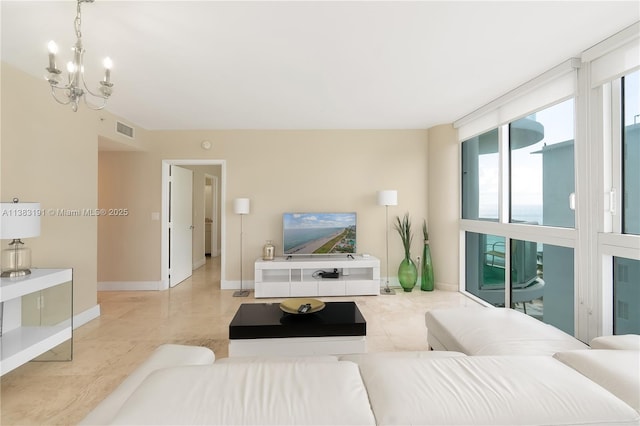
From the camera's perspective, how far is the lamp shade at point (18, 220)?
6.76ft

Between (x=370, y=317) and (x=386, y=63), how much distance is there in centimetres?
267

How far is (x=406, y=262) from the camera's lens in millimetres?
4559

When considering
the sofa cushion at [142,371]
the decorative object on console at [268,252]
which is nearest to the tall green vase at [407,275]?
the decorative object on console at [268,252]

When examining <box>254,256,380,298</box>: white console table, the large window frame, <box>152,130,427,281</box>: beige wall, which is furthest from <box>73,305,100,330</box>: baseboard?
the large window frame

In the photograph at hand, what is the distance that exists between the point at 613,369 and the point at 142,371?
2065mm

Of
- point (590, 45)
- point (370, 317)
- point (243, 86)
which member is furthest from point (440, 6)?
point (370, 317)

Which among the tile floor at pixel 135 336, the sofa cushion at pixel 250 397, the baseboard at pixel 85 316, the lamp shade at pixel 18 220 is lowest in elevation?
the tile floor at pixel 135 336

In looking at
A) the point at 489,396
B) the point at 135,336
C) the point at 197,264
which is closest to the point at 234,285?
the point at 135,336

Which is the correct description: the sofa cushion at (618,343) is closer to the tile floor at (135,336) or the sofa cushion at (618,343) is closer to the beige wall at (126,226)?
the tile floor at (135,336)

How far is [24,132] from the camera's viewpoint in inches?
103

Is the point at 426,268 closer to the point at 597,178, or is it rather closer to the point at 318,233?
the point at 318,233

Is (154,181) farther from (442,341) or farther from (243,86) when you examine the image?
(442,341)

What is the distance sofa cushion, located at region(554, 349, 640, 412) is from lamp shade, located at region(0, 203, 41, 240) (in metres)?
3.43

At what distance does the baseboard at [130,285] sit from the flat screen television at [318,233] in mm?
2117
